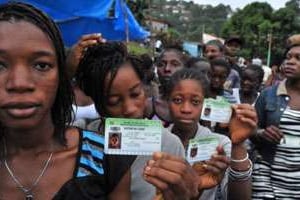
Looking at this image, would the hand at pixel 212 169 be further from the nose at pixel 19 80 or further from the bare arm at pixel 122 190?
the nose at pixel 19 80

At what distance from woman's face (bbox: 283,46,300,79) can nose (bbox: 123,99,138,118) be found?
1542mm

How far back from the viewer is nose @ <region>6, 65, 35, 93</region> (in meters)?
1.36

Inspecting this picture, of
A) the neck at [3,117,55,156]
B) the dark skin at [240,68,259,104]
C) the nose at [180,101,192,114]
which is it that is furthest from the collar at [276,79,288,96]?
the dark skin at [240,68,259,104]

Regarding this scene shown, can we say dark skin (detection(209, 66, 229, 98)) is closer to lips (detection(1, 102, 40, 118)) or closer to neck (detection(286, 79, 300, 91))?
neck (detection(286, 79, 300, 91))

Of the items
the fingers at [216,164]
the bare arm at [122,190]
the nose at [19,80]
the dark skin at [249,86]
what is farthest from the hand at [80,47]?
the dark skin at [249,86]

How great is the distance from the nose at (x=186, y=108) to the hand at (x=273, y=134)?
58 cm

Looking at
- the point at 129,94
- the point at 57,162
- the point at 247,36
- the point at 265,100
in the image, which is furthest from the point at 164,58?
the point at 247,36

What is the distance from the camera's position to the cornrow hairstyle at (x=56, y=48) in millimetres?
1463

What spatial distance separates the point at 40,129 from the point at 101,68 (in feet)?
2.43

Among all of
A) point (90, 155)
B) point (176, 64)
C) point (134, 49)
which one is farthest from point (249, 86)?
point (90, 155)

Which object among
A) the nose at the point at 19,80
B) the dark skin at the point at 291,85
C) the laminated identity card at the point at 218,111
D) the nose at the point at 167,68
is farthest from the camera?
the nose at the point at 167,68

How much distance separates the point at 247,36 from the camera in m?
36.5

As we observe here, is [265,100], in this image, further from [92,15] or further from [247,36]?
[247,36]

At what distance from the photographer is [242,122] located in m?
2.26
